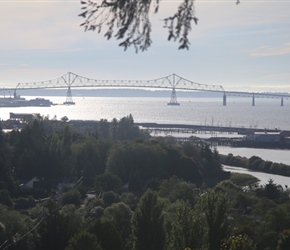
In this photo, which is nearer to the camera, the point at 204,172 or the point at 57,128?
the point at 204,172

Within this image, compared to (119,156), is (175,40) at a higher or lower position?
higher

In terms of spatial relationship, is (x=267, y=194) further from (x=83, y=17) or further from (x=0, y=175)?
(x=83, y=17)

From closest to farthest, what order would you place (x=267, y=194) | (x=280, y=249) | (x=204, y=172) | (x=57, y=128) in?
(x=280, y=249), (x=267, y=194), (x=204, y=172), (x=57, y=128)

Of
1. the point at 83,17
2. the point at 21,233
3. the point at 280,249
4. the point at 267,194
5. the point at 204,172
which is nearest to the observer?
the point at 83,17

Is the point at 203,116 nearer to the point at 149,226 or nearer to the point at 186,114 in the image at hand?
the point at 186,114

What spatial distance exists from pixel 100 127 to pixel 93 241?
23.2 metres

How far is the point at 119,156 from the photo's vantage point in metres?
17.4

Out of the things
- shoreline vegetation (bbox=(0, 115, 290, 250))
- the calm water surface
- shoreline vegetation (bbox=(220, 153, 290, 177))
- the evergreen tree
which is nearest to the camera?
shoreline vegetation (bbox=(0, 115, 290, 250))

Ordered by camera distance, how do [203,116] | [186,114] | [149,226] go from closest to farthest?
1. [149,226]
2. [203,116]
3. [186,114]

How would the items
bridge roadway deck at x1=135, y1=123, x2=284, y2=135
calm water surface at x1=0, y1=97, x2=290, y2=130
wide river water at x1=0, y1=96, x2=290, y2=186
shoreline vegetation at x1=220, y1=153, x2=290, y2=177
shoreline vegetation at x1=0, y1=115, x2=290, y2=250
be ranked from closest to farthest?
shoreline vegetation at x1=0, y1=115, x2=290, y2=250 < shoreline vegetation at x1=220, y1=153, x2=290, y2=177 < wide river water at x1=0, y1=96, x2=290, y2=186 < bridge roadway deck at x1=135, y1=123, x2=284, y2=135 < calm water surface at x1=0, y1=97, x2=290, y2=130

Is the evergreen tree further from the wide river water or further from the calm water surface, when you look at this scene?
the calm water surface

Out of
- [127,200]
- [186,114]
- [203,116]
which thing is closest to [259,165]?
[127,200]

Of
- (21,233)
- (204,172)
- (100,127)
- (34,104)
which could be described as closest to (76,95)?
(34,104)

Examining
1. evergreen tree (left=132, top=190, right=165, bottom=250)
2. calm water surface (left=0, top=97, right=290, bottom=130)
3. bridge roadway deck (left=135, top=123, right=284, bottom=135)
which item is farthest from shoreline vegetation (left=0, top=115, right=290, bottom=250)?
calm water surface (left=0, top=97, right=290, bottom=130)
